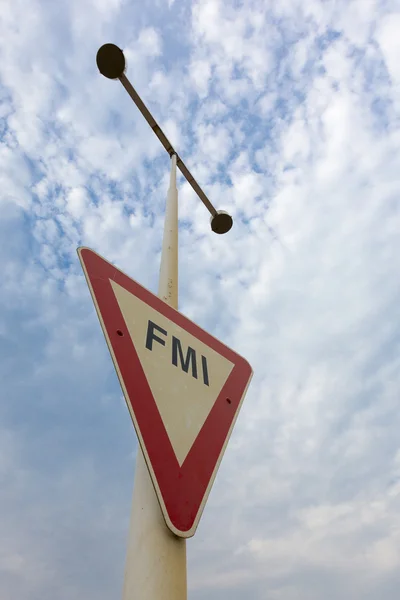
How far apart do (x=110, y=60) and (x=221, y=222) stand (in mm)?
1664

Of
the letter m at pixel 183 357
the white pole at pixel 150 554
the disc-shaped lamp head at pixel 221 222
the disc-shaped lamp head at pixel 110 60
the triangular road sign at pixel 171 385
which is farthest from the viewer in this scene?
the disc-shaped lamp head at pixel 221 222

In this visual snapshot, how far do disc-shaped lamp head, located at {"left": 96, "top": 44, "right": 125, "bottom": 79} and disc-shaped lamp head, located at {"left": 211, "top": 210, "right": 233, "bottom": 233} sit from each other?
1.47m

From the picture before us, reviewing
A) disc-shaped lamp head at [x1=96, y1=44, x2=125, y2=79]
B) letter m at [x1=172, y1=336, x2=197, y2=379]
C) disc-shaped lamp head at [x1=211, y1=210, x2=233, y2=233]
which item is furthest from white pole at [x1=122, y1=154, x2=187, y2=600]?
disc-shaped lamp head at [x1=96, y1=44, x2=125, y2=79]

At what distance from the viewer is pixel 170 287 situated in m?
2.54

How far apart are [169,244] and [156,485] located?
1.66 meters

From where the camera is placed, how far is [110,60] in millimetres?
3730

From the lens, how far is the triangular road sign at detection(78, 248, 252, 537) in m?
1.62

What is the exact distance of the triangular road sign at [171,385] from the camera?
1.62 m

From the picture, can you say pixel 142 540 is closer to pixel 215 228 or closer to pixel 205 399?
pixel 205 399

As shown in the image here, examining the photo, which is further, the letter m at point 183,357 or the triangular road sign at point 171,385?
the letter m at point 183,357

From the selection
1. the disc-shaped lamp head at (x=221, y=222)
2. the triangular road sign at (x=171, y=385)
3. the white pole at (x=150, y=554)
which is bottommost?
the white pole at (x=150, y=554)

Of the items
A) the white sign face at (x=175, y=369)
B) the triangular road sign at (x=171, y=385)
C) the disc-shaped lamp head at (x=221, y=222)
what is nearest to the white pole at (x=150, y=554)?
the triangular road sign at (x=171, y=385)

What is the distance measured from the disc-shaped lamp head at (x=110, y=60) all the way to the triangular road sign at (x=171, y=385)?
2.42m

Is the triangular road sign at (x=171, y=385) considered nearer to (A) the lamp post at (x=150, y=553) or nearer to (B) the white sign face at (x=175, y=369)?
(B) the white sign face at (x=175, y=369)
